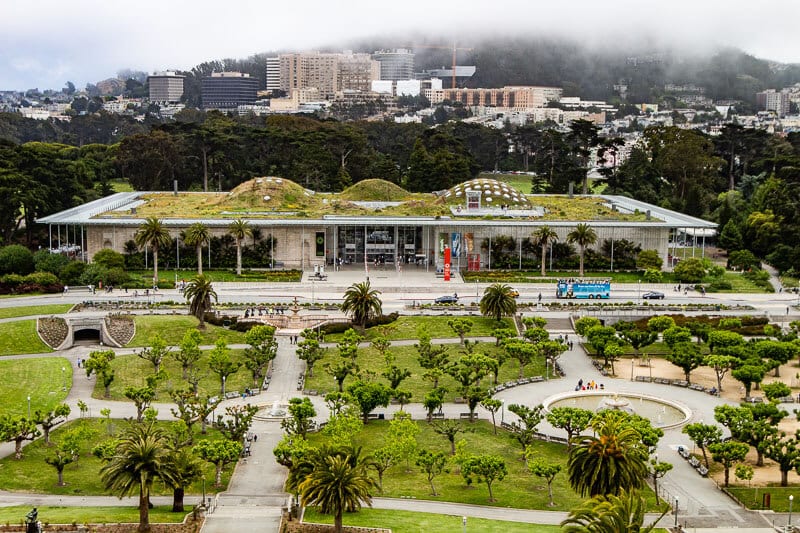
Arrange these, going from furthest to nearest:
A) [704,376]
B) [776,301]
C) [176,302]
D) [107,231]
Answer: [107,231], [776,301], [176,302], [704,376]

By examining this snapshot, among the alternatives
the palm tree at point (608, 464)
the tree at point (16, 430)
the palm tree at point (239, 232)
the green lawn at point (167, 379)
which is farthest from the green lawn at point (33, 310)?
the palm tree at point (608, 464)

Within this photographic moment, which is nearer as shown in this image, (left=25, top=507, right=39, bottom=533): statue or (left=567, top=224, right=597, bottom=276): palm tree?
(left=25, top=507, right=39, bottom=533): statue

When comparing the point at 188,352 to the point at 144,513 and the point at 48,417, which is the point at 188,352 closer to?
the point at 48,417

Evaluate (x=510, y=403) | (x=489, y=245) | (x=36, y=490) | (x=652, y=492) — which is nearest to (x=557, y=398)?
(x=510, y=403)

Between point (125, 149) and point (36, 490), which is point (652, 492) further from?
point (125, 149)

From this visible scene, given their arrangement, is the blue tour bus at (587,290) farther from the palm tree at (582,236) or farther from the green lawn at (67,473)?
the green lawn at (67,473)

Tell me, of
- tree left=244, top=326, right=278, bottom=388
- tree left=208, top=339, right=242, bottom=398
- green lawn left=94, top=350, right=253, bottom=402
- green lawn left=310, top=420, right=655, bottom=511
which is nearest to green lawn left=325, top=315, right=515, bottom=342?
tree left=244, top=326, right=278, bottom=388

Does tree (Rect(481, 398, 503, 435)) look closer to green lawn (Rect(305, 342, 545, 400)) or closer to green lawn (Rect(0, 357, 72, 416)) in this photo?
green lawn (Rect(305, 342, 545, 400))
